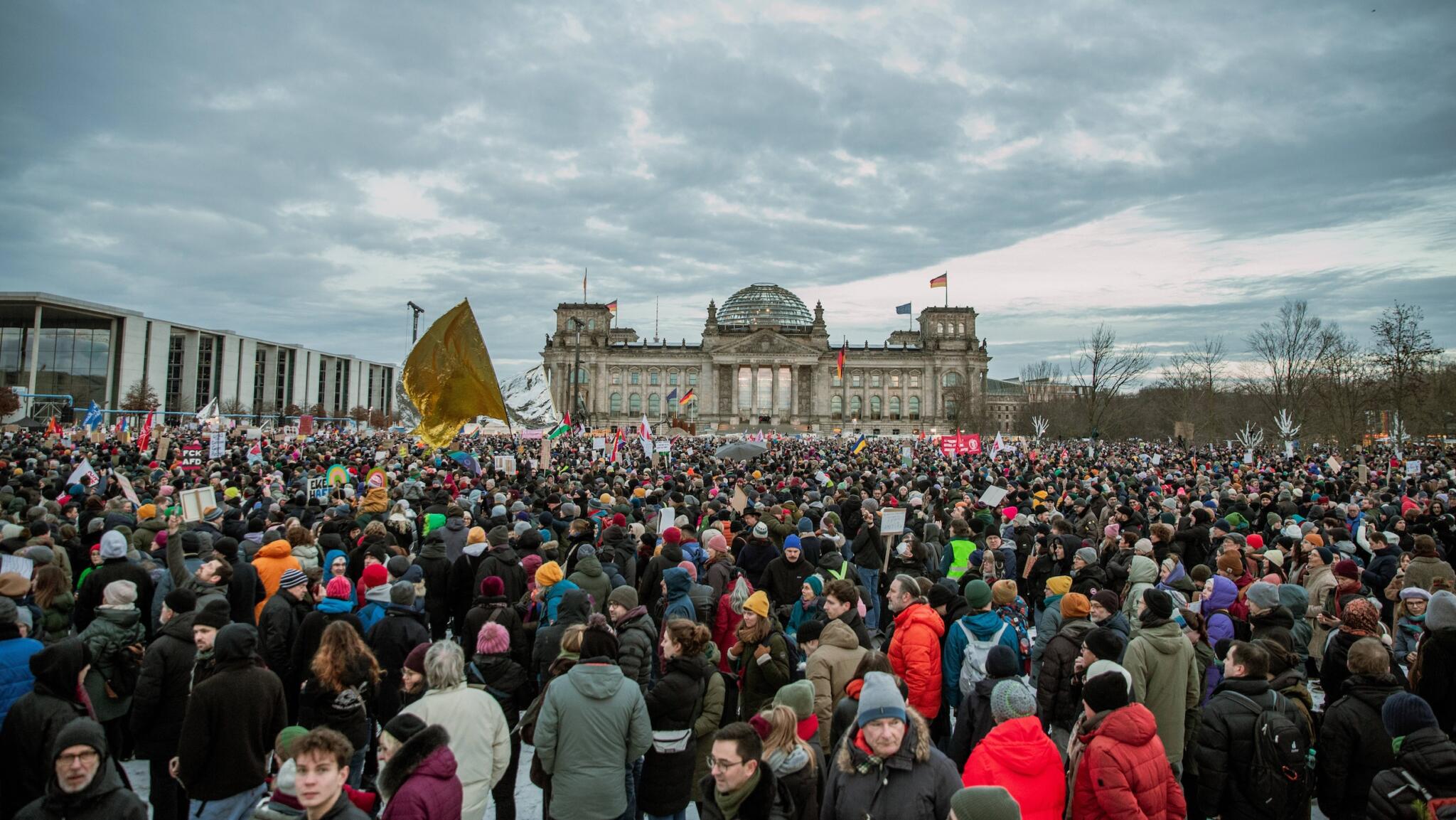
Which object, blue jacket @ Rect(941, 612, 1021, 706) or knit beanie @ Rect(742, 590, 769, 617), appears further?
blue jacket @ Rect(941, 612, 1021, 706)

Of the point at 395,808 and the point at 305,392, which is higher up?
the point at 305,392

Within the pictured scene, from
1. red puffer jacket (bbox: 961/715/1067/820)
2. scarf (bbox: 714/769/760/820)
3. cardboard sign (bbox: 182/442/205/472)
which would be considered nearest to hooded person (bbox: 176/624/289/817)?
scarf (bbox: 714/769/760/820)

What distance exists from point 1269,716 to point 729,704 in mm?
3914

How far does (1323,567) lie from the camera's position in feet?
28.5

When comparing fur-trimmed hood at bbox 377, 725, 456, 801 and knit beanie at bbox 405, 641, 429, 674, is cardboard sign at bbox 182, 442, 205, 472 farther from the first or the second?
fur-trimmed hood at bbox 377, 725, 456, 801

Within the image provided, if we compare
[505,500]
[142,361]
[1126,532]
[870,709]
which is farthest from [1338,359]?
[142,361]

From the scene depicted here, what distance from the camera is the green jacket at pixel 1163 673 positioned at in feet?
18.3

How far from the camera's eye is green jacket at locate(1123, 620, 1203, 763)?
5574mm

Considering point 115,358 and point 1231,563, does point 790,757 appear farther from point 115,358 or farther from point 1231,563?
point 115,358

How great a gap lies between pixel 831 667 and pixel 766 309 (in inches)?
4397

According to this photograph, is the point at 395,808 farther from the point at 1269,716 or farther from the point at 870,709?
the point at 1269,716

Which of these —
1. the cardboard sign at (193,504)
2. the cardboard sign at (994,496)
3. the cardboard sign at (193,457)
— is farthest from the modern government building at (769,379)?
the cardboard sign at (193,504)

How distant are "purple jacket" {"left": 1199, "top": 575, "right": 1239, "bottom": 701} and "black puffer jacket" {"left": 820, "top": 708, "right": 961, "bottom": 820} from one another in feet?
12.7

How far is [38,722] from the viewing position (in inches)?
173
